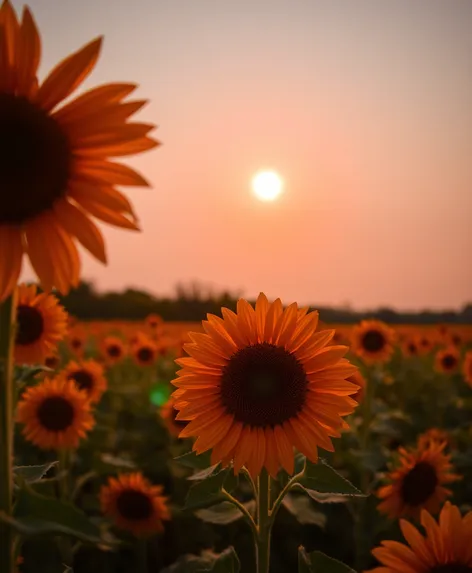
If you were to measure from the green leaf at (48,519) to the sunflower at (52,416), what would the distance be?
4.09 meters

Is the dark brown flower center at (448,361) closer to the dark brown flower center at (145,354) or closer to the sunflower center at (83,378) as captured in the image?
the dark brown flower center at (145,354)

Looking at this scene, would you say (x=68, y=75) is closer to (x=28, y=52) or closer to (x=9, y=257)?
(x=28, y=52)

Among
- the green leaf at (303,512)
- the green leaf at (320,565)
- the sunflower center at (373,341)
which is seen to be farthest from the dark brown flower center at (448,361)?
the green leaf at (320,565)

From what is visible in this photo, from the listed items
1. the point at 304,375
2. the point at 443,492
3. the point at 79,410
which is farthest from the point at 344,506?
the point at 304,375

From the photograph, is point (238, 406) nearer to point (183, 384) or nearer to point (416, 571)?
point (183, 384)

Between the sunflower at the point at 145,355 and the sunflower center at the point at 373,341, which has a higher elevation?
the sunflower center at the point at 373,341

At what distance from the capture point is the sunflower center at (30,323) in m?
4.51

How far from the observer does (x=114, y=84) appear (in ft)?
6.06

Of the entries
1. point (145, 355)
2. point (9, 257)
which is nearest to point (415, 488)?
point (9, 257)

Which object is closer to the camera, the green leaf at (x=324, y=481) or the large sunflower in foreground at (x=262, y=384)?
the green leaf at (x=324, y=481)

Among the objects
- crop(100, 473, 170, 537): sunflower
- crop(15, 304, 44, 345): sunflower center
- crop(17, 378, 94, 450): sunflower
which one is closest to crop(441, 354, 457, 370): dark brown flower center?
crop(100, 473, 170, 537): sunflower

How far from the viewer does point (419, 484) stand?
15.4 ft

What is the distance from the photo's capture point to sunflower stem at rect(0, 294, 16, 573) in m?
1.83

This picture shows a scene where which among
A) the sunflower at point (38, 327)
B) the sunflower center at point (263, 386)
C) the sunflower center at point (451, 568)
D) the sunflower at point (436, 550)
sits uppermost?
the sunflower at point (38, 327)
